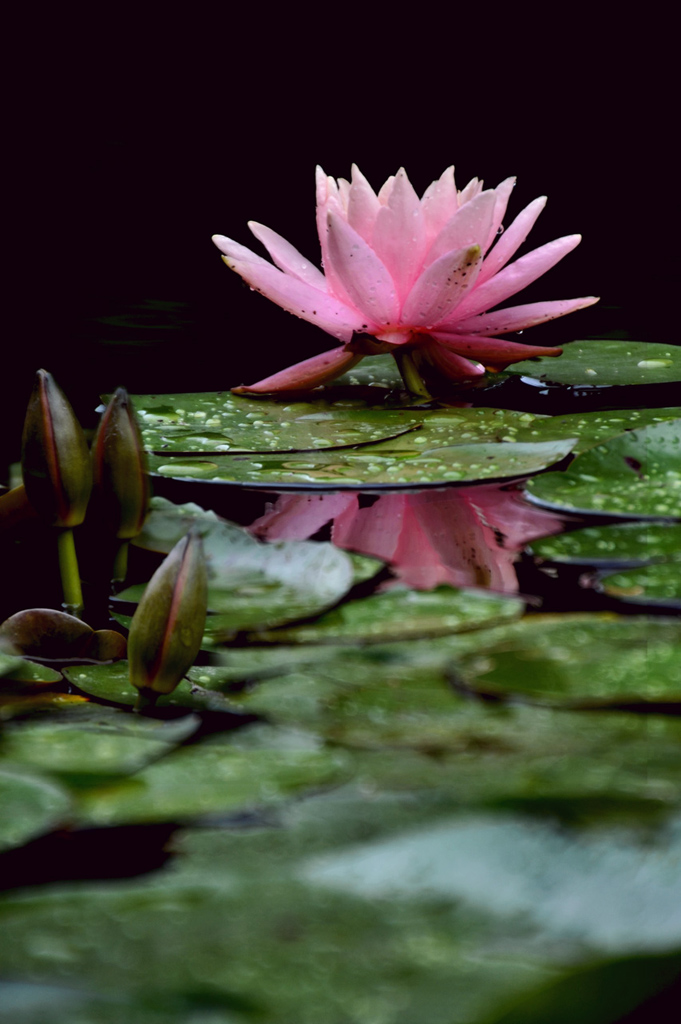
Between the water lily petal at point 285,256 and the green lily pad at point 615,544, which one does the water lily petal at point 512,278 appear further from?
the green lily pad at point 615,544

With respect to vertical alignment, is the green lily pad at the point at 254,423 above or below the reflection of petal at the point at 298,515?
above

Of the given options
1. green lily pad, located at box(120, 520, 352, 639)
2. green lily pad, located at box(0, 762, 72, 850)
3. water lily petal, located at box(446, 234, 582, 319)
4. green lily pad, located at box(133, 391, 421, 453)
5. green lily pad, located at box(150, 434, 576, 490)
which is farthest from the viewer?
water lily petal, located at box(446, 234, 582, 319)

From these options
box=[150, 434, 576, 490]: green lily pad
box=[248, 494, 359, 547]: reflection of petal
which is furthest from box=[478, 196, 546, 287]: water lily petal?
box=[248, 494, 359, 547]: reflection of petal

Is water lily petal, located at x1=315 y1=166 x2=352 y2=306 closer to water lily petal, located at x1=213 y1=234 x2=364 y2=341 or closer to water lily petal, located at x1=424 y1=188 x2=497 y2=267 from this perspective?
water lily petal, located at x1=213 y1=234 x2=364 y2=341

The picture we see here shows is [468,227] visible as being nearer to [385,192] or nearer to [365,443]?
[385,192]

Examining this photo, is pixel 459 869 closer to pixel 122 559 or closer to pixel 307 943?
pixel 307 943

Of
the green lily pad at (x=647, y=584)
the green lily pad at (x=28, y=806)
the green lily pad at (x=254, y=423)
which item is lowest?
the green lily pad at (x=28, y=806)

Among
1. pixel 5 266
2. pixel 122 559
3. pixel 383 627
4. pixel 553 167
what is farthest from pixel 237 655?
pixel 553 167

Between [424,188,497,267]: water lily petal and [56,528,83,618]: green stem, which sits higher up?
[424,188,497,267]: water lily petal

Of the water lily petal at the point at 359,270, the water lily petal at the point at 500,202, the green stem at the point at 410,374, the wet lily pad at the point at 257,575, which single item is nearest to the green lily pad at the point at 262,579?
the wet lily pad at the point at 257,575
